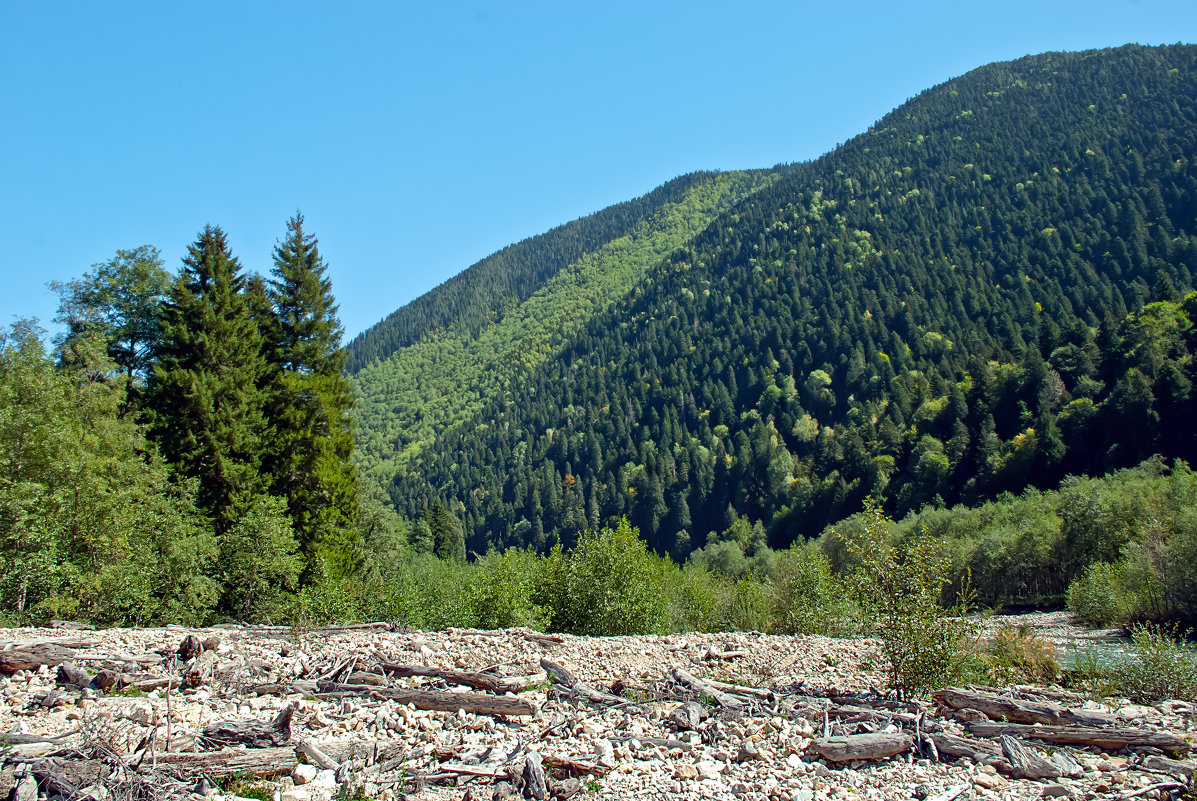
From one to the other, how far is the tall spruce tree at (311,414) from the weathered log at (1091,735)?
84.9 ft

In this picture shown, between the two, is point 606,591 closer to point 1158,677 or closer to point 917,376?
point 1158,677

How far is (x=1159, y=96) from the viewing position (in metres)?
192

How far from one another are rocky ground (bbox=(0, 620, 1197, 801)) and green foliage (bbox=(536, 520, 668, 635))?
41.8 ft

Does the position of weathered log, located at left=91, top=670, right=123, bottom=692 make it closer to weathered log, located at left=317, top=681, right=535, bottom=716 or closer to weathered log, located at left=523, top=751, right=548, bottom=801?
weathered log, located at left=317, top=681, right=535, bottom=716

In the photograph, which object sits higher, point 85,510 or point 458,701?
point 85,510

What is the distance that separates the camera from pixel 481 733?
39.0ft

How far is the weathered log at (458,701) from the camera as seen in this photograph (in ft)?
42.3

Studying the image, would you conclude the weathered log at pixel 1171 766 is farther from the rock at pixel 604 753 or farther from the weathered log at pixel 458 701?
the weathered log at pixel 458 701

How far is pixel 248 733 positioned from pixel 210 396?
19868mm

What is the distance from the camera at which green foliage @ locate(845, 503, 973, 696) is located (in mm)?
14008

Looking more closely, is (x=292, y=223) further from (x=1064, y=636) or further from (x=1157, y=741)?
(x=1064, y=636)

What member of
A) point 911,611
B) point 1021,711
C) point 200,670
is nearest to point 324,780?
point 200,670

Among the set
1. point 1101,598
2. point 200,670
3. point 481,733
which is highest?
point 200,670

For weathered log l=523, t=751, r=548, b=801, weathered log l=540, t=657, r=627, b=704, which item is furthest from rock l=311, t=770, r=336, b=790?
weathered log l=540, t=657, r=627, b=704
